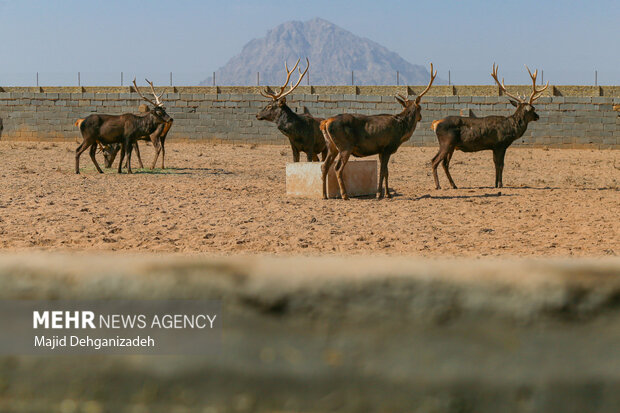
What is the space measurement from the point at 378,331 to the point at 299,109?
859 inches

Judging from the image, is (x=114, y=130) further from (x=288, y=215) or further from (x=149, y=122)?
(x=288, y=215)

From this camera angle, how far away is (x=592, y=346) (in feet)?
7.47

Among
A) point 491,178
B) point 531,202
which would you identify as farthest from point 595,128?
point 531,202

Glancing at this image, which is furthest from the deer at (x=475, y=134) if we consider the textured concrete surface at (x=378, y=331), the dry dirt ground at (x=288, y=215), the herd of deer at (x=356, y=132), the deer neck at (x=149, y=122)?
the textured concrete surface at (x=378, y=331)

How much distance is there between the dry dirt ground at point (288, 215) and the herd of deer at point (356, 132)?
0.64 metres

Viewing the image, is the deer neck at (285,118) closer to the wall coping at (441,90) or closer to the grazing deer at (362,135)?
the grazing deer at (362,135)

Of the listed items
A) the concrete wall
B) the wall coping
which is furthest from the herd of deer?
the wall coping

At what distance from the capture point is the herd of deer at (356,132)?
10.8m

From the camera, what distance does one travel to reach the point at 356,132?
1073 centimetres

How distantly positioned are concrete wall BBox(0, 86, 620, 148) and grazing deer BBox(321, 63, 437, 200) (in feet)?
39.7

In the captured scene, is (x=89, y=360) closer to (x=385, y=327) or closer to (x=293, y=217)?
(x=385, y=327)

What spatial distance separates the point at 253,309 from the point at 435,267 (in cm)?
59

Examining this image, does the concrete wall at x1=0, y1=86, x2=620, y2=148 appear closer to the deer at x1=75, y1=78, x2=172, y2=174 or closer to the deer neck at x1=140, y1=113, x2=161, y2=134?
the deer neck at x1=140, y1=113, x2=161, y2=134

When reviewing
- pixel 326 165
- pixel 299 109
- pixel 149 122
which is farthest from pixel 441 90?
pixel 326 165
